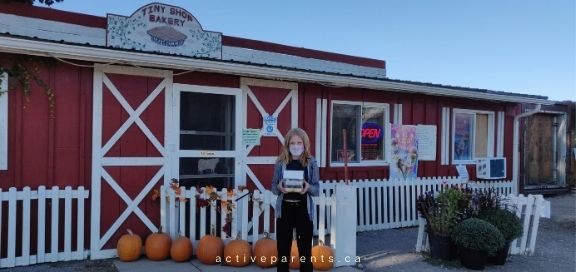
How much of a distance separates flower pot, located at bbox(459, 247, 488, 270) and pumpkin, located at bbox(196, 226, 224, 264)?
120 inches

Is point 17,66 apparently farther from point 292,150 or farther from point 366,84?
point 366,84

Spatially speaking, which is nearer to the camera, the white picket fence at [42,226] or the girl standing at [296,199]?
the girl standing at [296,199]

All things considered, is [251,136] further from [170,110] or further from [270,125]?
[170,110]

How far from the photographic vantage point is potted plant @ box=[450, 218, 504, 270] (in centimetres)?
565

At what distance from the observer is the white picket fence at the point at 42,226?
5434 mm

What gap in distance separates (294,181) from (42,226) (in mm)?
3249

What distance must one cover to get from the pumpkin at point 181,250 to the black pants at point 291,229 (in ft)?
5.13

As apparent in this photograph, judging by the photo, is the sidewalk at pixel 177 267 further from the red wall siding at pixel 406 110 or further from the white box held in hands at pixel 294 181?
the red wall siding at pixel 406 110

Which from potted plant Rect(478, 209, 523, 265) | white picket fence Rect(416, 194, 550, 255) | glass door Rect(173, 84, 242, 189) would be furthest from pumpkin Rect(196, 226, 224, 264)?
potted plant Rect(478, 209, 523, 265)

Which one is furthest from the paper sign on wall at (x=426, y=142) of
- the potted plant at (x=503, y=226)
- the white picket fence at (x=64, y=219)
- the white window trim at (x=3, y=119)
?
the white window trim at (x=3, y=119)

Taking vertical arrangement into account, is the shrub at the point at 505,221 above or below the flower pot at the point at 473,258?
above

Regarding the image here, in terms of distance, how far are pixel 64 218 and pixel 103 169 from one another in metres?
0.76

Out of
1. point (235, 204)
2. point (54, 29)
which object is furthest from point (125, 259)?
point (54, 29)

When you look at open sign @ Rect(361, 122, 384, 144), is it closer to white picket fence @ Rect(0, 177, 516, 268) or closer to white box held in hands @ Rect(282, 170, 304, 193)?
white picket fence @ Rect(0, 177, 516, 268)
